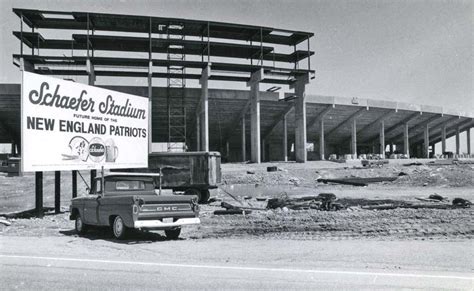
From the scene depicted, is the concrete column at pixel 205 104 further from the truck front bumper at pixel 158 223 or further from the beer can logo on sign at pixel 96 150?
the truck front bumper at pixel 158 223

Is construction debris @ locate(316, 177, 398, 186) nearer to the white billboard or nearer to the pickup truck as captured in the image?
the white billboard

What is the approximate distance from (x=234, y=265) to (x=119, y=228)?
3.91 metres

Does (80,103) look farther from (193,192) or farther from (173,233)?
(173,233)

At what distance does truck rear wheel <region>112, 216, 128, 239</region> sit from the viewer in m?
9.48

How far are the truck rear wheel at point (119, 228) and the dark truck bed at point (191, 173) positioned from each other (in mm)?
9586

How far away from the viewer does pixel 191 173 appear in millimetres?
19750

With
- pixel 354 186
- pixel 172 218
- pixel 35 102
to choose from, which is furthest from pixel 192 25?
pixel 172 218

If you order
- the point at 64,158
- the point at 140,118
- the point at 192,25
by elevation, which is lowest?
the point at 64,158

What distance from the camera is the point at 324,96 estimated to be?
45.2 meters

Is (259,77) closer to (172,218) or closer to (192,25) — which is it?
(192,25)

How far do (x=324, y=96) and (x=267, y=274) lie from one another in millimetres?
40870

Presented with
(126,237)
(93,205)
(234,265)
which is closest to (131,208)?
(126,237)

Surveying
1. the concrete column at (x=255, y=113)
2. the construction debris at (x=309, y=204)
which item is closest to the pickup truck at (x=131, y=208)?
the construction debris at (x=309, y=204)

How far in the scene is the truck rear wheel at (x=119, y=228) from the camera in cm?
948
